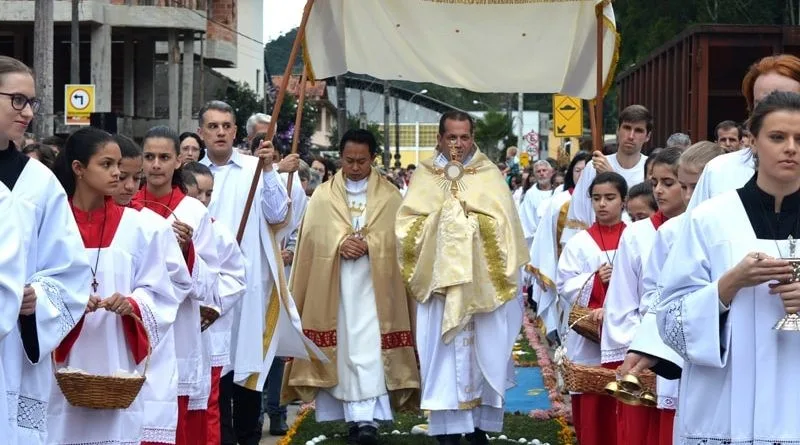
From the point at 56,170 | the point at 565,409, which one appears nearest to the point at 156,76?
the point at 565,409

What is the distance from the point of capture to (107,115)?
16734 millimetres

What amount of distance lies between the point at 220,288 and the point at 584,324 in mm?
2133

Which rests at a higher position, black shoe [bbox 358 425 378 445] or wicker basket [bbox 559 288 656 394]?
wicker basket [bbox 559 288 656 394]

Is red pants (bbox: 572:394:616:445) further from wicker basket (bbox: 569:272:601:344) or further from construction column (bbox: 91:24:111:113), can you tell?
construction column (bbox: 91:24:111:113)

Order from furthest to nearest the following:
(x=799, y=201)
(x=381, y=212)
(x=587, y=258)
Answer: (x=381, y=212) < (x=587, y=258) < (x=799, y=201)

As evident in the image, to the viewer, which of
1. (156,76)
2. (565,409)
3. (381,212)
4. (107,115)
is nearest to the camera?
(381,212)

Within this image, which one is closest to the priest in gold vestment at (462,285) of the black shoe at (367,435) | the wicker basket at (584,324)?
the black shoe at (367,435)

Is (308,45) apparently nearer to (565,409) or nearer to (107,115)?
(565,409)

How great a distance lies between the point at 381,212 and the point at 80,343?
4403mm

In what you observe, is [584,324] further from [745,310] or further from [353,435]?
[745,310]

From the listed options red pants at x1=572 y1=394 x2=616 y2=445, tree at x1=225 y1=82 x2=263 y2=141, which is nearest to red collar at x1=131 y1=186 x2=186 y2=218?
red pants at x1=572 y1=394 x2=616 y2=445

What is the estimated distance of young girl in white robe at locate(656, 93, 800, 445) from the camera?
5.22 m

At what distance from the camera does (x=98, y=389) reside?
6.59 metres

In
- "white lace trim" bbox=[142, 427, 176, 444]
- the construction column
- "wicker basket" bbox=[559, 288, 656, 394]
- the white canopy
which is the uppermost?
the construction column
